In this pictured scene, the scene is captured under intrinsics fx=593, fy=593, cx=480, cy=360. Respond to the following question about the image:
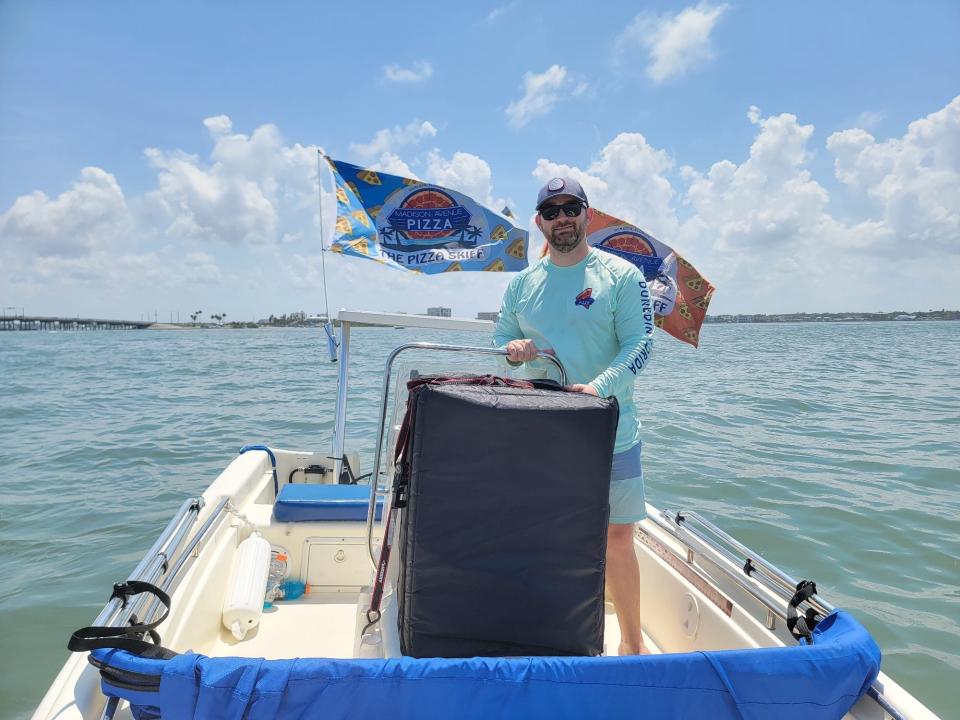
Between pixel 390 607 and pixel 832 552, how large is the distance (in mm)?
5332

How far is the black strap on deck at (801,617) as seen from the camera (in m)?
1.92

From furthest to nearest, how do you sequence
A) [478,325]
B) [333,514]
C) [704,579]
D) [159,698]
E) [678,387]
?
[678,387] → [478,325] → [333,514] → [704,579] → [159,698]

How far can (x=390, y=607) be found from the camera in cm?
191

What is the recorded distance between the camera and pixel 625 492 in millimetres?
2271

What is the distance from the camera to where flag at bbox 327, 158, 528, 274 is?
18.2 ft

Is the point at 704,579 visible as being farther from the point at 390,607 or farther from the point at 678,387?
the point at 678,387

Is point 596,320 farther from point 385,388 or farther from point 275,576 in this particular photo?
point 275,576

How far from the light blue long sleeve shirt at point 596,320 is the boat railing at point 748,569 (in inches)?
28.8

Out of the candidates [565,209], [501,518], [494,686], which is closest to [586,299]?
[565,209]

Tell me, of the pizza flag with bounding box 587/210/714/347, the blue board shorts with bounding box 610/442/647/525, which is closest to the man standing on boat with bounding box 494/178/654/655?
the blue board shorts with bounding box 610/442/647/525

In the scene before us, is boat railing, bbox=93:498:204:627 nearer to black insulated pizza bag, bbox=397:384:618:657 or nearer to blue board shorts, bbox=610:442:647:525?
black insulated pizza bag, bbox=397:384:618:657

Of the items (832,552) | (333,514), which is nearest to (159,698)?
(333,514)

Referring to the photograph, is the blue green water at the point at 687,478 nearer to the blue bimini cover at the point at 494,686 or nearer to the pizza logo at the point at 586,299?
the pizza logo at the point at 586,299

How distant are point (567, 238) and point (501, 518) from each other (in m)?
1.23
